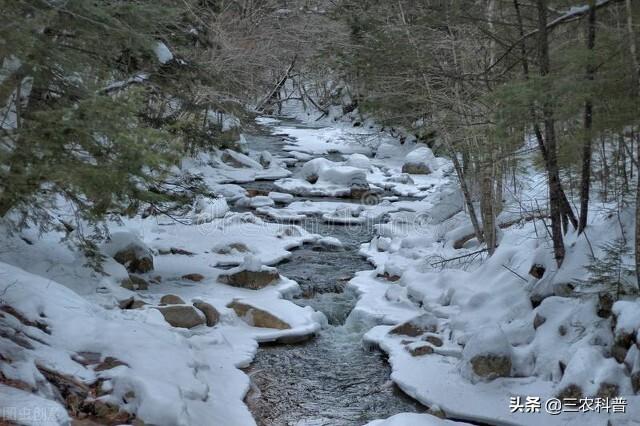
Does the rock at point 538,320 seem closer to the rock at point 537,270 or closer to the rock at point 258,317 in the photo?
the rock at point 537,270

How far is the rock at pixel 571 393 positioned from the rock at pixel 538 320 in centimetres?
131

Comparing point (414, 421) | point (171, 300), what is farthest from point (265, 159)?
point (414, 421)

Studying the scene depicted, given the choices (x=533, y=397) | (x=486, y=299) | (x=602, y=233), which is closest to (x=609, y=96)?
(x=602, y=233)

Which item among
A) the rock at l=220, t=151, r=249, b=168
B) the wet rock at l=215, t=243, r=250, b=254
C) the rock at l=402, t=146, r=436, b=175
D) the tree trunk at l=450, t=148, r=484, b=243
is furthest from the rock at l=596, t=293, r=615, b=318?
the rock at l=220, t=151, r=249, b=168

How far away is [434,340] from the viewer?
8.05 m

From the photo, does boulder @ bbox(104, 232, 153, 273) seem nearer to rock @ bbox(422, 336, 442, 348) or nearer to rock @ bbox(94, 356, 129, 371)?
rock @ bbox(94, 356, 129, 371)

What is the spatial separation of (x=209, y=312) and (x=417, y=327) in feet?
9.34

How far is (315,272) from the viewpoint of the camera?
11.7 metres

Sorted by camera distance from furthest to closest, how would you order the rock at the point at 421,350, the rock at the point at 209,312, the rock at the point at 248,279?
the rock at the point at 248,279, the rock at the point at 209,312, the rock at the point at 421,350

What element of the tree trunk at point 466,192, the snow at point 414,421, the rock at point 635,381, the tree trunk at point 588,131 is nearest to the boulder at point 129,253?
the tree trunk at point 466,192

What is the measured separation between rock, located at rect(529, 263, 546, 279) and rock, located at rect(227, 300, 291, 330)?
335cm

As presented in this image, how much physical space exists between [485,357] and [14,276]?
16.5ft

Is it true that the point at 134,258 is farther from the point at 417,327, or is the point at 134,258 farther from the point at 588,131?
the point at 588,131

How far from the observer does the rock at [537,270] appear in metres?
8.18
